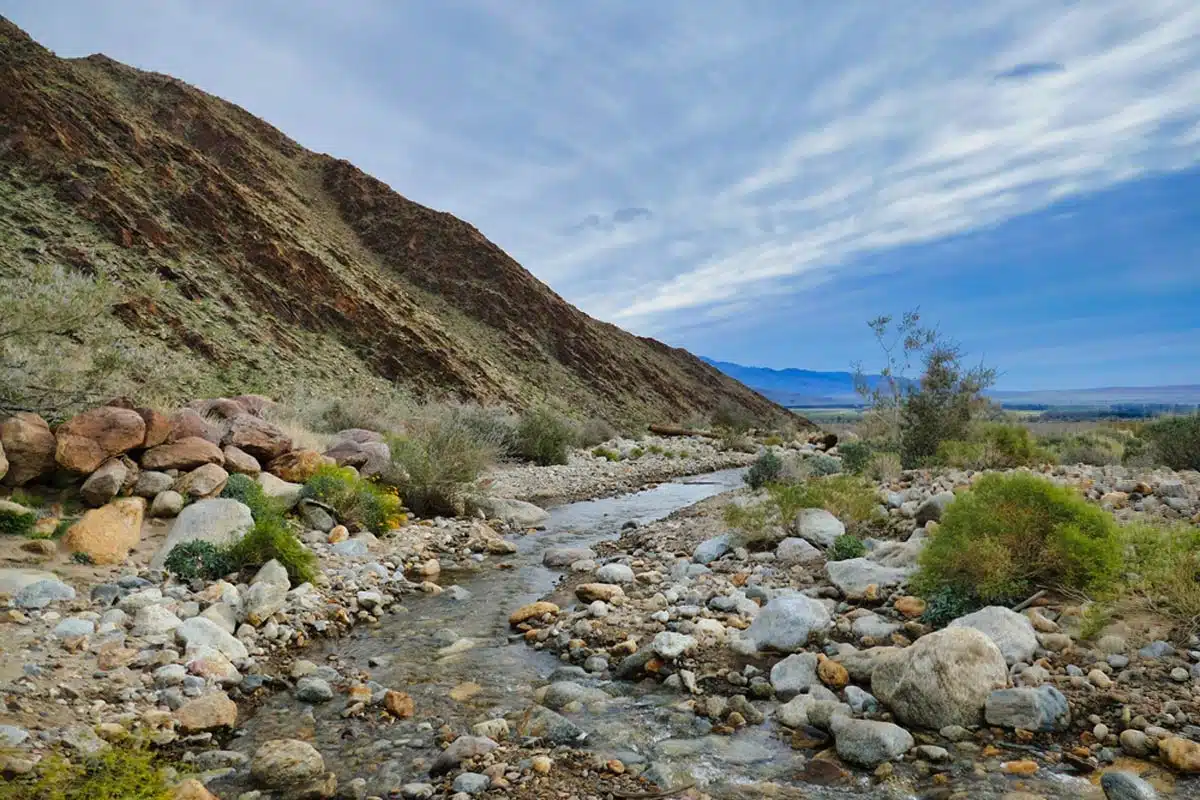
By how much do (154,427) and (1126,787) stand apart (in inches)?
438

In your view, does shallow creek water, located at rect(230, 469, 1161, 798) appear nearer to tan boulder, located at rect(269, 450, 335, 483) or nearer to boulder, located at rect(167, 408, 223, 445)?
tan boulder, located at rect(269, 450, 335, 483)

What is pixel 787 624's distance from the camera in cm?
628

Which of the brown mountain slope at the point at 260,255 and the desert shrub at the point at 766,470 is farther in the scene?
the brown mountain slope at the point at 260,255

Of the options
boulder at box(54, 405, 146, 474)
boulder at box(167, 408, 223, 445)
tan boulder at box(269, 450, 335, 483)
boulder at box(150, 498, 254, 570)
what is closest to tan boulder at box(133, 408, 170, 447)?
boulder at box(54, 405, 146, 474)

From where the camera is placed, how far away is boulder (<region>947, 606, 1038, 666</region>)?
5246mm

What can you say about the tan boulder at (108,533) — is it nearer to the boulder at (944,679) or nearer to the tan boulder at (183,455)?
the tan boulder at (183,455)

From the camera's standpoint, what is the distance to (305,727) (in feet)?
17.0

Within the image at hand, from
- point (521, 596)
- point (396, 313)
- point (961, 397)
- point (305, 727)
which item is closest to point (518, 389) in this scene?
point (396, 313)

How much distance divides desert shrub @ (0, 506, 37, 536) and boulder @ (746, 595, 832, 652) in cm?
788

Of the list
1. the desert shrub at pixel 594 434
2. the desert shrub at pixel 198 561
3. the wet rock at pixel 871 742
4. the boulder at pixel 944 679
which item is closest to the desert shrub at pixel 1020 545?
the boulder at pixel 944 679

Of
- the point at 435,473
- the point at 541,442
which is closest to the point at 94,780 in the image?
the point at 435,473

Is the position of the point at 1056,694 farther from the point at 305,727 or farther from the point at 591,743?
the point at 305,727

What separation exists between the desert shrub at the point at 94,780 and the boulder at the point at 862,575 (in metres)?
6.01

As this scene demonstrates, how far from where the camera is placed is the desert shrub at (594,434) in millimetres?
32334
